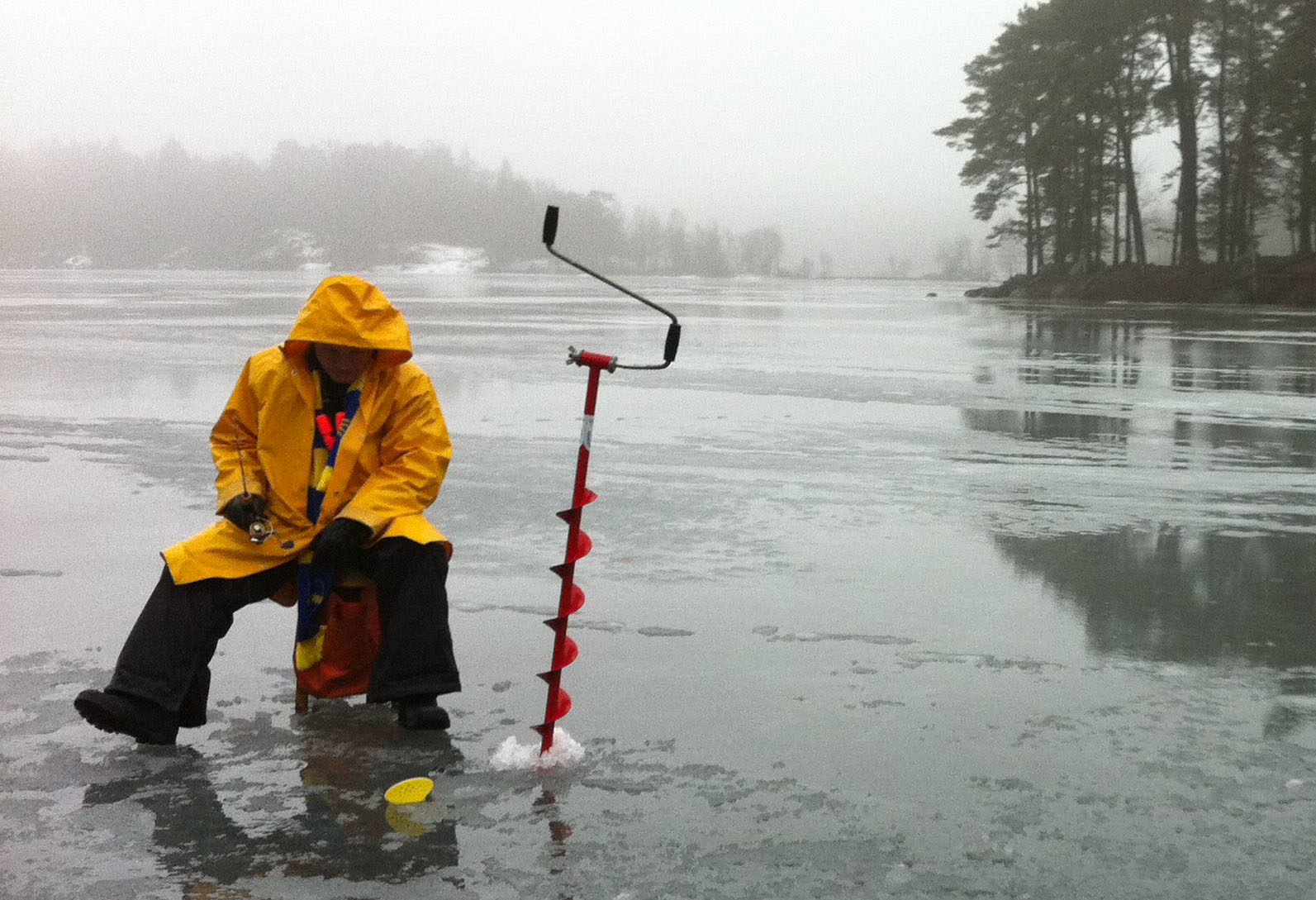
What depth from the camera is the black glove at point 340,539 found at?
14.1ft

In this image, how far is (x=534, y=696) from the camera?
492 cm

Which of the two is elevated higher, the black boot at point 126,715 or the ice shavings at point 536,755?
the black boot at point 126,715

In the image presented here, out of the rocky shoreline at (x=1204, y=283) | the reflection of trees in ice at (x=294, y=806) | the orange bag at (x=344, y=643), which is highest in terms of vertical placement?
the rocky shoreline at (x=1204, y=283)

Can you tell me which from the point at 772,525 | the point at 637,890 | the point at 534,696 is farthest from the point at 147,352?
the point at 637,890

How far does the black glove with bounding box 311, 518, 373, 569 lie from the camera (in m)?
4.30

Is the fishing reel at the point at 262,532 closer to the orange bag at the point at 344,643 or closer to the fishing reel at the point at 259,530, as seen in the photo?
the fishing reel at the point at 259,530

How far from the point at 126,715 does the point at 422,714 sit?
82cm

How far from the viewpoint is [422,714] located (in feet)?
14.5

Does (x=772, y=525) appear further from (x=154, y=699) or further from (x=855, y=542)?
(x=154, y=699)

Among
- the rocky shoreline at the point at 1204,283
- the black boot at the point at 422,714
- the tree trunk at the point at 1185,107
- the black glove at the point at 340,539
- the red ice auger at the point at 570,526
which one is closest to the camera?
the red ice auger at the point at 570,526

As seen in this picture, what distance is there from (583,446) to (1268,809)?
2050 millimetres

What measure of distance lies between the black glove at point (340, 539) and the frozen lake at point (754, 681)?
1.84ft

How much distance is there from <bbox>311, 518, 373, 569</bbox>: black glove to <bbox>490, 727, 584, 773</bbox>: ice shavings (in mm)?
707

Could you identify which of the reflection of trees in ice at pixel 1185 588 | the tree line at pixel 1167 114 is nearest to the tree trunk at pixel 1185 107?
the tree line at pixel 1167 114
